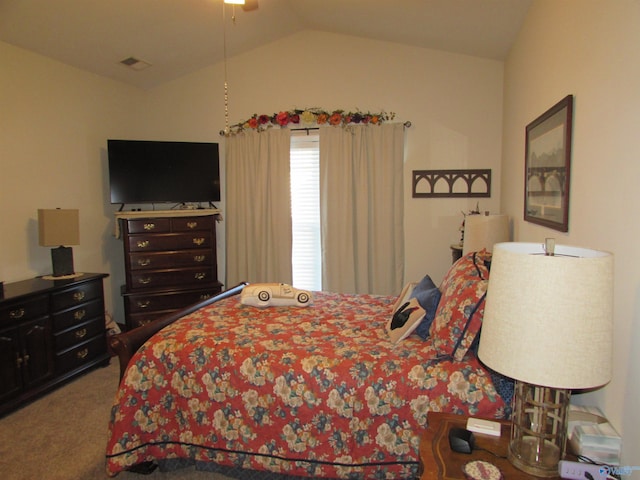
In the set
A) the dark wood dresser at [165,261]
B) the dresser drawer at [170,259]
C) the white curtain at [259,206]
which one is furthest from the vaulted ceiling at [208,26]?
the dresser drawer at [170,259]

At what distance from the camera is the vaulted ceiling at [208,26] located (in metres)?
2.97

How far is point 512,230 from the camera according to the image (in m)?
3.16

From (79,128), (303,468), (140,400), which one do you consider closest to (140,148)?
(79,128)

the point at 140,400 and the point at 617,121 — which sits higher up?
the point at 617,121

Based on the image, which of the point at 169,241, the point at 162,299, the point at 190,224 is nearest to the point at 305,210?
the point at 190,224

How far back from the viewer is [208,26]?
144 inches

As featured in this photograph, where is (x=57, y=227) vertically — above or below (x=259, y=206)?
below

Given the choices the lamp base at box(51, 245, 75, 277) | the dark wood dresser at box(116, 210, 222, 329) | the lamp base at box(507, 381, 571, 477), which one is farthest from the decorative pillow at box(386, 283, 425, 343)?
the lamp base at box(51, 245, 75, 277)

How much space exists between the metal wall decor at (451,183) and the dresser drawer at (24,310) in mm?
3297

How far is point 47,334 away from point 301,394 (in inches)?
89.2

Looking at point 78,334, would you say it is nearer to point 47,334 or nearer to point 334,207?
point 47,334

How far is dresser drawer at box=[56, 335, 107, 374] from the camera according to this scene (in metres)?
3.17

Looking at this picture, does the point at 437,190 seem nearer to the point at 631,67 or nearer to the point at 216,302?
the point at 216,302

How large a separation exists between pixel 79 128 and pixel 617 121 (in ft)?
13.7
